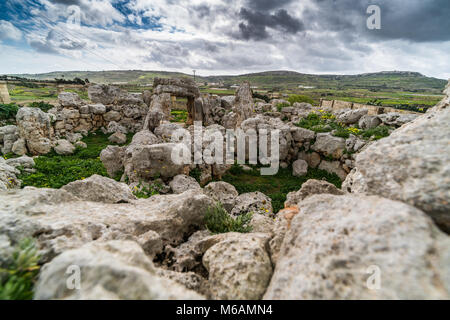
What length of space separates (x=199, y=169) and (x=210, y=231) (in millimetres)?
7275

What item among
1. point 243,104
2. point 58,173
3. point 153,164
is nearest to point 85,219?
point 153,164

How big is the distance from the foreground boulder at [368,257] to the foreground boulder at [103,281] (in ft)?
3.60

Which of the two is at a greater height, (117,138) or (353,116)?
(353,116)

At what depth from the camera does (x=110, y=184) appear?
5.44m

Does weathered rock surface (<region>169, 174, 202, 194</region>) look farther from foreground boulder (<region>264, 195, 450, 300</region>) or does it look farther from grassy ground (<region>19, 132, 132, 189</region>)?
foreground boulder (<region>264, 195, 450, 300</region>)

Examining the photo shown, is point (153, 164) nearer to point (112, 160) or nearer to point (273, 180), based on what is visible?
point (112, 160)

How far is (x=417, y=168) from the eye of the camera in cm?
233

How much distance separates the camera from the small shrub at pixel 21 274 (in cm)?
181

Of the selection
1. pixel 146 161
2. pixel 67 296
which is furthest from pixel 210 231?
pixel 146 161

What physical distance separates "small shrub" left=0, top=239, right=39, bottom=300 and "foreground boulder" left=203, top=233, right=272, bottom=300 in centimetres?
183

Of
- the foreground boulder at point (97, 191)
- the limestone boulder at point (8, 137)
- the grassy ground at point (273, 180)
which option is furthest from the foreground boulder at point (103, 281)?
the limestone boulder at point (8, 137)

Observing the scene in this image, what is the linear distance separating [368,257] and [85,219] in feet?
12.0
